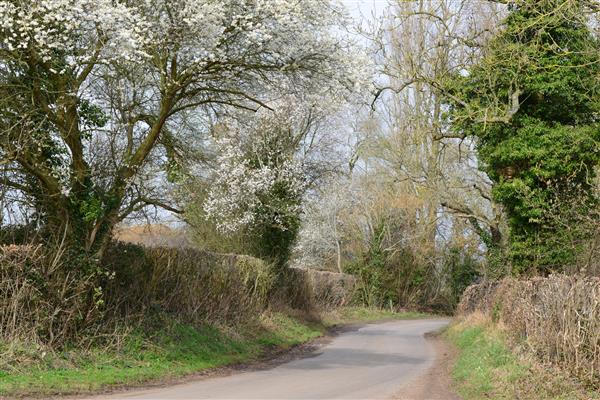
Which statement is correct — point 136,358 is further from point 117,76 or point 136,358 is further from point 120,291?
point 117,76

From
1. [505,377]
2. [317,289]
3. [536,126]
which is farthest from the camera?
[317,289]

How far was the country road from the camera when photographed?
39.8 ft

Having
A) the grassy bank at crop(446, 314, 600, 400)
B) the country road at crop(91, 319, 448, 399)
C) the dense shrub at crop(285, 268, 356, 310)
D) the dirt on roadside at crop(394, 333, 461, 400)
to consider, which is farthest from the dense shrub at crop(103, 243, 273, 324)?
the grassy bank at crop(446, 314, 600, 400)

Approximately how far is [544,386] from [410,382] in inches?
155

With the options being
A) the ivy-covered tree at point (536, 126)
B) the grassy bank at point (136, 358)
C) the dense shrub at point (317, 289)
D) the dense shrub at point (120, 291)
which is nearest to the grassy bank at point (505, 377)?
the ivy-covered tree at point (536, 126)

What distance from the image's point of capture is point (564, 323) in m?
12.2

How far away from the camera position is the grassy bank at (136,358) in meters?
11.8

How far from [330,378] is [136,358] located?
4.16 metres

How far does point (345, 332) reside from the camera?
31.4 metres

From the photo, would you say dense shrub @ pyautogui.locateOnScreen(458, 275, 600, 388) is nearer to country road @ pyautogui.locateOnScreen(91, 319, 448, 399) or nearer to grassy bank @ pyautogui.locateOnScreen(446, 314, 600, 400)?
grassy bank @ pyautogui.locateOnScreen(446, 314, 600, 400)

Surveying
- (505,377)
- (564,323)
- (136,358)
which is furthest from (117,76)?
(564,323)

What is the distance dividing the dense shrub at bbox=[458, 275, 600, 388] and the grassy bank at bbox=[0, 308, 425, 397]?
7052 millimetres

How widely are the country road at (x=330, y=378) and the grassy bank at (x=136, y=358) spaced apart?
0.86m

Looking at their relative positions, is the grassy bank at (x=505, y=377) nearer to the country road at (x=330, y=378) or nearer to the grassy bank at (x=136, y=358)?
the country road at (x=330, y=378)
